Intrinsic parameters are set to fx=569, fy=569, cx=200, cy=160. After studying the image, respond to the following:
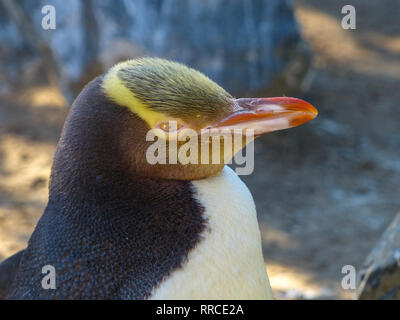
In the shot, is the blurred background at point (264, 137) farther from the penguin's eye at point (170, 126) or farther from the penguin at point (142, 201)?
the penguin's eye at point (170, 126)

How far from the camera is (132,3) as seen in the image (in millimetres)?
4562

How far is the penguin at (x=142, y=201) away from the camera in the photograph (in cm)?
158

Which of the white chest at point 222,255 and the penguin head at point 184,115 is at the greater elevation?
the penguin head at point 184,115

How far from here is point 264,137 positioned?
506 centimetres

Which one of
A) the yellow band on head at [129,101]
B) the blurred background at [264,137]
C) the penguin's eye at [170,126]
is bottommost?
the blurred background at [264,137]

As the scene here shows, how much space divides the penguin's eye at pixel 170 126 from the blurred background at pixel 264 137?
2077mm

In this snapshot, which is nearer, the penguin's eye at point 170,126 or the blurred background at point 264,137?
the penguin's eye at point 170,126

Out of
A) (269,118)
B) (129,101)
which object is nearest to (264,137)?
(269,118)

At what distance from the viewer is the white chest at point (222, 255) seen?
1.59 meters

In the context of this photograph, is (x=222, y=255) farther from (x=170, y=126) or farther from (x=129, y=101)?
(x=129, y=101)

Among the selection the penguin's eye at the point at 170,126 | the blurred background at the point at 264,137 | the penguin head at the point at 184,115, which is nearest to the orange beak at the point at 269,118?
the penguin head at the point at 184,115

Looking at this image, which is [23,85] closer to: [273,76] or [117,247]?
[273,76]

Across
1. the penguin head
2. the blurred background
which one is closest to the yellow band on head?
the penguin head

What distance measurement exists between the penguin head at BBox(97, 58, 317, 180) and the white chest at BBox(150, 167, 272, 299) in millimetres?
81
